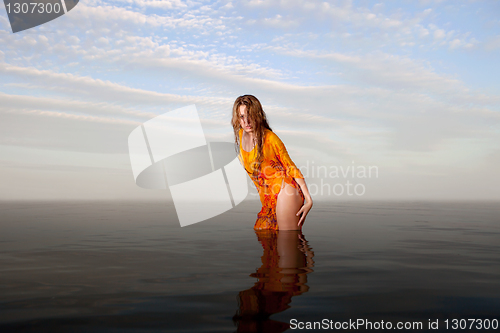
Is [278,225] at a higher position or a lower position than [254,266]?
higher

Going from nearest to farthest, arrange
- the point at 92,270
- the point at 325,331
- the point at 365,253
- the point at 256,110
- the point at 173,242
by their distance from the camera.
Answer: the point at 325,331 → the point at 92,270 → the point at 365,253 → the point at 256,110 → the point at 173,242

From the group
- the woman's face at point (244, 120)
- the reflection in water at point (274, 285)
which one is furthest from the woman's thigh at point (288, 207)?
the woman's face at point (244, 120)

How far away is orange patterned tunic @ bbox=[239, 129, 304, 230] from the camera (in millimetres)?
5848

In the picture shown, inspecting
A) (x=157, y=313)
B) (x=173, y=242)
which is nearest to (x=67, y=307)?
(x=157, y=313)

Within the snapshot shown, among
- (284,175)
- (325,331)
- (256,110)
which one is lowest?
(325,331)

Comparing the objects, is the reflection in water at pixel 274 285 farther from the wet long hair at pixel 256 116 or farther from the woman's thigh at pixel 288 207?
the wet long hair at pixel 256 116

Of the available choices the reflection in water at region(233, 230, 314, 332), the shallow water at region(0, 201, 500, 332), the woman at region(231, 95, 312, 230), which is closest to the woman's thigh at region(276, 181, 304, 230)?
the woman at region(231, 95, 312, 230)

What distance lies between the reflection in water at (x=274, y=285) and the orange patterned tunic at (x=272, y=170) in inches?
35.2

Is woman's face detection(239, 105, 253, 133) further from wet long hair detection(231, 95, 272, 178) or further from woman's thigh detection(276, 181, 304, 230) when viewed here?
woman's thigh detection(276, 181, 304, 230)

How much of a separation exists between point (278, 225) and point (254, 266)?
235cm

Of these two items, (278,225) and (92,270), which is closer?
(92,270)

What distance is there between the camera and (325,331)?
7.11ft

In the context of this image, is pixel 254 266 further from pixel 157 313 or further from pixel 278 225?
pixel 278 225

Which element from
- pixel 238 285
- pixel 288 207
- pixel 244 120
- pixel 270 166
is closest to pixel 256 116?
pixel 244 120
